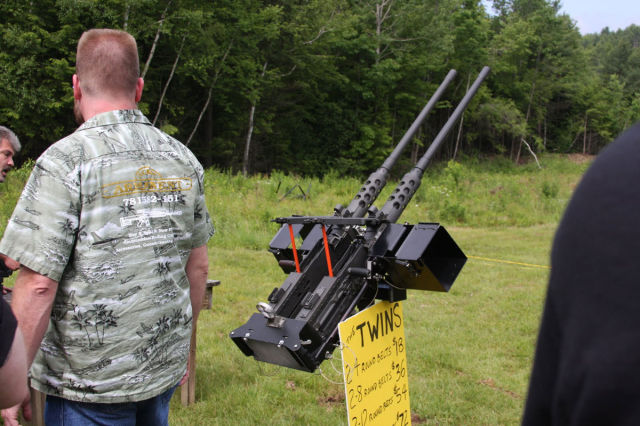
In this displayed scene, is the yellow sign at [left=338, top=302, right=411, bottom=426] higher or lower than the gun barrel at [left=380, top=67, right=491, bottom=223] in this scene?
lower

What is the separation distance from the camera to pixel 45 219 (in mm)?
1804

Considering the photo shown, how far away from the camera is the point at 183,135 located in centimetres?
2955

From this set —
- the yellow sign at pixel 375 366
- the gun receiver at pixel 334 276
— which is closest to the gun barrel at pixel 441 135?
the gun receiver at pixel 334 276

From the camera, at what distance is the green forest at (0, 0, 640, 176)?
2167 centimetres

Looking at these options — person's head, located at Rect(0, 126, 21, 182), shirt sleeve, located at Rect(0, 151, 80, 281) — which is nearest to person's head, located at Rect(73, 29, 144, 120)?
shirt sleeve, located at Rect(0, 151, 80, 281)

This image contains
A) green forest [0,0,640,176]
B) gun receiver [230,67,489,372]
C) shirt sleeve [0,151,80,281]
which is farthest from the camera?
green forest [0,0,640,176]

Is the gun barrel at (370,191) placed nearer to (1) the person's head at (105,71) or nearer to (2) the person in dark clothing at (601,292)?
(1) the person's head at (105,71)

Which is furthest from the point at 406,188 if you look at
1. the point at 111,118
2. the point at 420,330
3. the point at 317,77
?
the point at 317,77

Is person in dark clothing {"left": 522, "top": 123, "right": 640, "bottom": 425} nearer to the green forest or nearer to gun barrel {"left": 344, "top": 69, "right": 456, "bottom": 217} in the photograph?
gun barrel {"left": 344, "top": 69, "right": 456, "bottom": 217}

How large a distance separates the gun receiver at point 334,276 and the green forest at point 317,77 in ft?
66.6

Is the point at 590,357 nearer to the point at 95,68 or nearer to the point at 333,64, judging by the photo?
the point at 95,68

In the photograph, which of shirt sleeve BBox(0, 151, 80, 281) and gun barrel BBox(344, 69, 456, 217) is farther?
gun barrel BBox(344, 69, 456, 217)

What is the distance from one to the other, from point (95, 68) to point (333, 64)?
113 ft

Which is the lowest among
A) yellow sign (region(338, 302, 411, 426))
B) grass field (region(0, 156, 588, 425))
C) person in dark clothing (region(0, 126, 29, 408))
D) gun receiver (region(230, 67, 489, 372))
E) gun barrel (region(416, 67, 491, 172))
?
grass field (region(0, 156, 588, 425))
